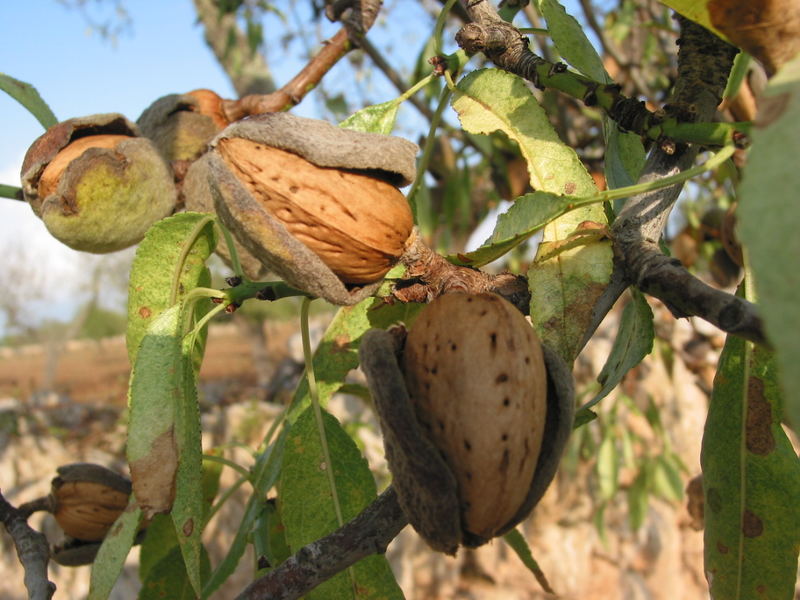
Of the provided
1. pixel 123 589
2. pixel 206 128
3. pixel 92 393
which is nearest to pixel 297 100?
pixel 206 128

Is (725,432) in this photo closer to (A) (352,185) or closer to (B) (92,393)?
(A) (352,185)

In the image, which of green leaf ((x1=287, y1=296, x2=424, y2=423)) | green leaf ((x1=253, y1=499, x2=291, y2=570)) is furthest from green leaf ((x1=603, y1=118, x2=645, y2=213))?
green leaf ((x1=253, y1=499, x2=291, y2=570))

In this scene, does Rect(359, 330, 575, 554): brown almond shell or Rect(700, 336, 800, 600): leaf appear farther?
Rect(700, 336, 800, 600): leaf

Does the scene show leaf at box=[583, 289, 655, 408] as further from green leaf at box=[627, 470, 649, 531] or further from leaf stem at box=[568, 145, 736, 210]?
green leaf at box=[627, 470, 649, 531]

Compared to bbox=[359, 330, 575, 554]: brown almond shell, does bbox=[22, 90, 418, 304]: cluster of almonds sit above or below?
above

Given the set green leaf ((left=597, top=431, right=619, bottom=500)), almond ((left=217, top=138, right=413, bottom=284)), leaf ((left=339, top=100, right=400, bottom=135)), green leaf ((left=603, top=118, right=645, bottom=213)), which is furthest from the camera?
green leaf ((left=597, top=431, right=619, bottom=500))

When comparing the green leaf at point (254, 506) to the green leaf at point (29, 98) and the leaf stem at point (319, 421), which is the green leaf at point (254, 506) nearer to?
the leaf stem at point (319, 421)

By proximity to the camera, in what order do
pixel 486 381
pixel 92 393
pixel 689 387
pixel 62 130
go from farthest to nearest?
Result: pixel 92 393, pixel 689 387, pixel 62 130, pixel 486 381
